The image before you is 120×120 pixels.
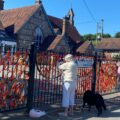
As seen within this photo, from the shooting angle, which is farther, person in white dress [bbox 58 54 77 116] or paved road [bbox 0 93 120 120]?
person in white dress [bbox 58 54 77 116]

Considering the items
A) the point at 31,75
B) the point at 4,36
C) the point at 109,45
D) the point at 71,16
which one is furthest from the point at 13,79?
the point at 109,45

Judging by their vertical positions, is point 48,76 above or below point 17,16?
below

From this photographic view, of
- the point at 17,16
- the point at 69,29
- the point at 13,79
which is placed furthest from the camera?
the point at 69,29

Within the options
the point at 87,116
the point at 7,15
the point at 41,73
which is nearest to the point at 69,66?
the point at 41,73

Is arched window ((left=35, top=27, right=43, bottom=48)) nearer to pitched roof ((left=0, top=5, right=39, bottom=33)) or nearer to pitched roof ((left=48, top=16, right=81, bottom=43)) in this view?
pitched roof ((left=0, top=5, right=39, bottom=33))

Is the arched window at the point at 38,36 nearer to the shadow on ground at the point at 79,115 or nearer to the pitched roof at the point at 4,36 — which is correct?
the pitched roof at the point at 4,36

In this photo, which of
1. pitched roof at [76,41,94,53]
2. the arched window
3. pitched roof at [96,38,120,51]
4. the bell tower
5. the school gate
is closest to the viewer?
the school gate

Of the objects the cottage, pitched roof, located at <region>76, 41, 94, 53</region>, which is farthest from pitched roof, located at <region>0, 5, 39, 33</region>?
pitched roof, located at <region>76, 41, 94, 53</region>

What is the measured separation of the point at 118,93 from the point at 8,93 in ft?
23.8

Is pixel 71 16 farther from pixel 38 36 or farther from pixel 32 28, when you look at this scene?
pixel 32 28

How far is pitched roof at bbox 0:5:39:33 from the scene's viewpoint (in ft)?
123

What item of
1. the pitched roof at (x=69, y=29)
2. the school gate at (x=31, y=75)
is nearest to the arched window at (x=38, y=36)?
the pitched roof at (x=69, y=29)

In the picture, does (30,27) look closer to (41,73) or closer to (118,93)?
(118,93)

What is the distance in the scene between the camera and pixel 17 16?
39.2m
